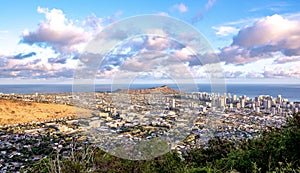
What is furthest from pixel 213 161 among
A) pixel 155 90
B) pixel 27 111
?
pixel 27 111

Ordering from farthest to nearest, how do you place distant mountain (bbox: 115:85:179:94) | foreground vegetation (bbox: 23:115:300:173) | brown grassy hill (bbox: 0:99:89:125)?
1. brown grassy hill (bbox: 0:99:89:125)
2. distant mountain (bbox: 115:85:179:94)
3. foreground vegetation (bbox: 23:115:300:173)

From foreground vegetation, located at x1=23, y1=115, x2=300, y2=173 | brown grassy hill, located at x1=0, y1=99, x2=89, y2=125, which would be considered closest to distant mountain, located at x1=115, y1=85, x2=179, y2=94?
foreground vegetation, located at x1=23, y1=115, x2=300, y2=173

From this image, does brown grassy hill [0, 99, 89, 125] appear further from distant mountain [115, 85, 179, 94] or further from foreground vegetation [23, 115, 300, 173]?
foreground vegetation [23, 115, 300, 173]

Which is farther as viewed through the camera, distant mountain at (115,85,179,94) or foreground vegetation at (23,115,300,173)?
distant mountain at (115,85,179,94)

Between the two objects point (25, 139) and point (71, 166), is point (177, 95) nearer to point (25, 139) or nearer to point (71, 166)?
point (71, 166)

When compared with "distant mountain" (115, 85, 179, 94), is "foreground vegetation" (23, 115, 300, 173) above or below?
below

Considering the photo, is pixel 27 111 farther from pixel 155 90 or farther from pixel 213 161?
pixel 213 161

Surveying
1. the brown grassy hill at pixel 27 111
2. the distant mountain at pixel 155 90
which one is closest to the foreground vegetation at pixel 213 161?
the distant mountain at pixel 155 90

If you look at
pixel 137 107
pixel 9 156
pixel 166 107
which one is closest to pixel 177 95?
pixel 166 107
